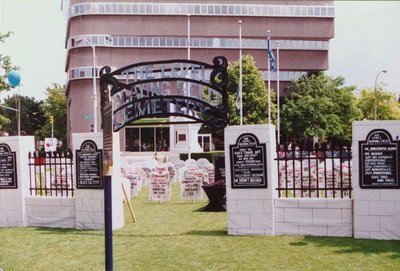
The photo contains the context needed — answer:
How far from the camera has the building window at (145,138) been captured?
6562cm

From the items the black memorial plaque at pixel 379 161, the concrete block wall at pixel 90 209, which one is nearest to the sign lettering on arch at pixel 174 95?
the concrete block wall at pixel 90 209

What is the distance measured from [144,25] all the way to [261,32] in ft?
46.6

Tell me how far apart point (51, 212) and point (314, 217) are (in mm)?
6574

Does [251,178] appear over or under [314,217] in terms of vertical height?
over

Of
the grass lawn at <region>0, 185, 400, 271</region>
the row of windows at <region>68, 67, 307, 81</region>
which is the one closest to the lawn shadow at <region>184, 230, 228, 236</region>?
the grass lawn at <region>0, 185, 400, 271</region>

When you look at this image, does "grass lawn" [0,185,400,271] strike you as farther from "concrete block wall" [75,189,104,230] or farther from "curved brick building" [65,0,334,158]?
"curved brick building" [65,0,334,158]

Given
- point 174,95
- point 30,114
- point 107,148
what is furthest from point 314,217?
point 30,114

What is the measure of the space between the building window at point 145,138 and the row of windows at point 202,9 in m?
13.9

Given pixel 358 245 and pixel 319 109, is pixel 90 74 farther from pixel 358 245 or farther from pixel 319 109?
pixel 358 245

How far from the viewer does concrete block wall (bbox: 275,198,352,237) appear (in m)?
11.1

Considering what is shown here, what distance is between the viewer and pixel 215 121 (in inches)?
477

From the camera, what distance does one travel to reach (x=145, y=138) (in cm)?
6606

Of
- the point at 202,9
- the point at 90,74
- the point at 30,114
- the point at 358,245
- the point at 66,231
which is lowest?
the point at 66,231

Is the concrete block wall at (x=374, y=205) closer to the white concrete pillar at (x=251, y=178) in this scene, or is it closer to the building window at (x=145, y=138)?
A: the white concrete pillar at (x=251, y=178)
